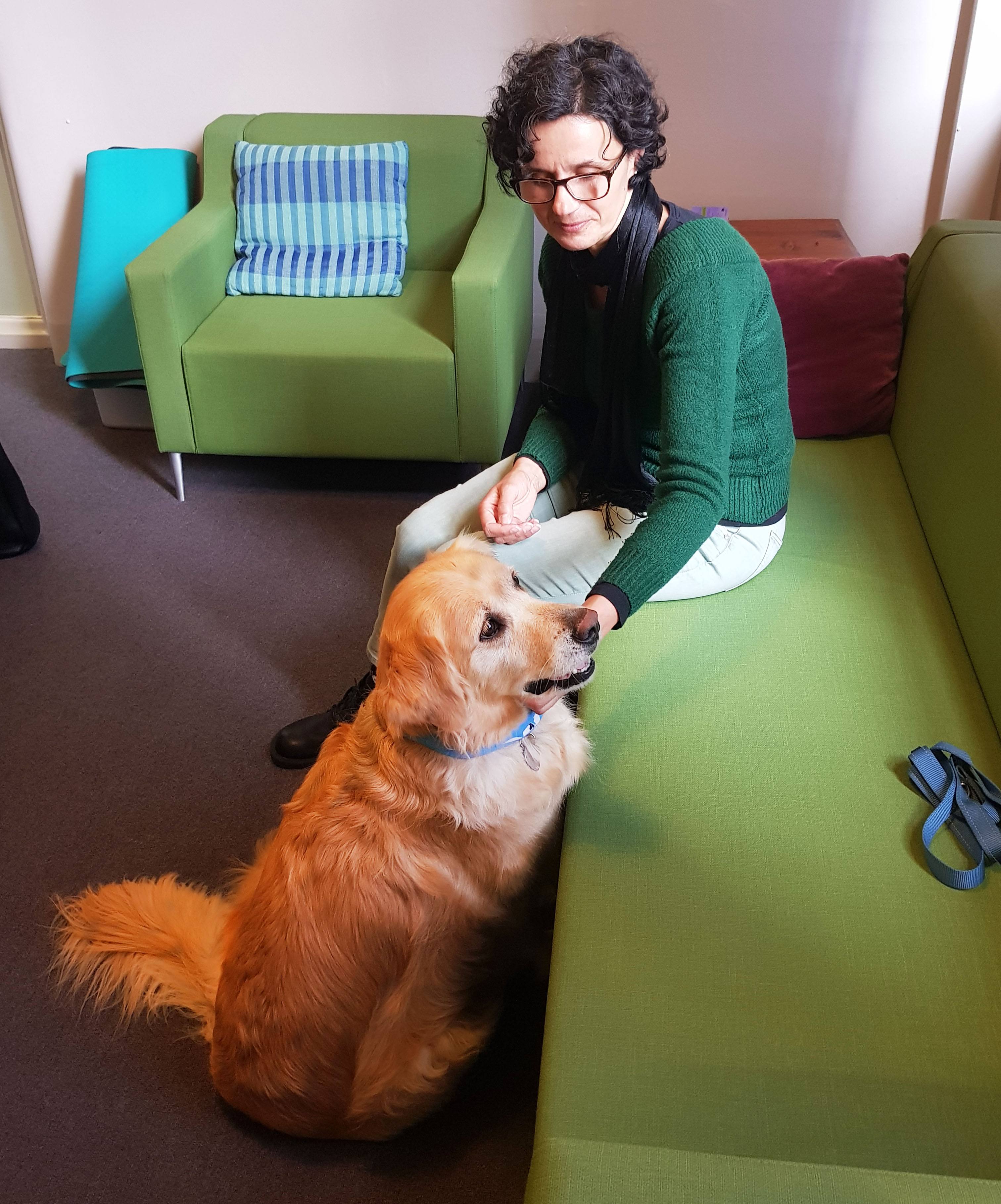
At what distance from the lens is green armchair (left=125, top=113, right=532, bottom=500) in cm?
257

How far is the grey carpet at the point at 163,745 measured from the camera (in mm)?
1378

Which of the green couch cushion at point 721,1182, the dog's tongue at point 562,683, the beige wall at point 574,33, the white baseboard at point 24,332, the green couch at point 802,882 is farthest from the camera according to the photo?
the white baseboard at point 24,332

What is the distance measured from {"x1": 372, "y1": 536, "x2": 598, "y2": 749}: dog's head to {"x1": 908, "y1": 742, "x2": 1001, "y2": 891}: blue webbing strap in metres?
0.47

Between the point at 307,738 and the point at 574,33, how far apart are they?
92.1 inches

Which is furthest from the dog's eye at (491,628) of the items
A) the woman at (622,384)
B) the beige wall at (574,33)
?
the beige wall at (574,33)

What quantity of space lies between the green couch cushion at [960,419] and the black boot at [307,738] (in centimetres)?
114

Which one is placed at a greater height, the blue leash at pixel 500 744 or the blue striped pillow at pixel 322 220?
the blue striped pillow at pixel 322 220

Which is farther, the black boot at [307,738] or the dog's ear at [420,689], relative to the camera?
the black boot at [307,738]

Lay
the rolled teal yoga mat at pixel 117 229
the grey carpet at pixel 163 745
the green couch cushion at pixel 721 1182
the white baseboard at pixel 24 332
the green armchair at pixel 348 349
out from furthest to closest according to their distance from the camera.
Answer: the white baseboard at pixel 24 332 < the rolled teal yoga mat at pixel 117 229 < the green armchair at pixel 348 349 < the grey carpet at pixel 163 745 < the green couch cushion at pixel 721 1182

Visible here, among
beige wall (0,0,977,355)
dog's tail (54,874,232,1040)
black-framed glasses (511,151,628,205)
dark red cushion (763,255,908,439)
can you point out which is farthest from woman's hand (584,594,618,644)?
beige wall (0,0,977,355)

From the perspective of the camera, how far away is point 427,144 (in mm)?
3000

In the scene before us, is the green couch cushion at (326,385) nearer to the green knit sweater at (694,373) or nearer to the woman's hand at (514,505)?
the woman's hand at (514,505)

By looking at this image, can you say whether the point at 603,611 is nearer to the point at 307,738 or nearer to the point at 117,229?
the point at 307,738

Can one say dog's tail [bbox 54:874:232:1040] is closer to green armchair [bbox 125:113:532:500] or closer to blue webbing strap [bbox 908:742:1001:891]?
blue webbing strap [bbox 908:742:1001:891]
